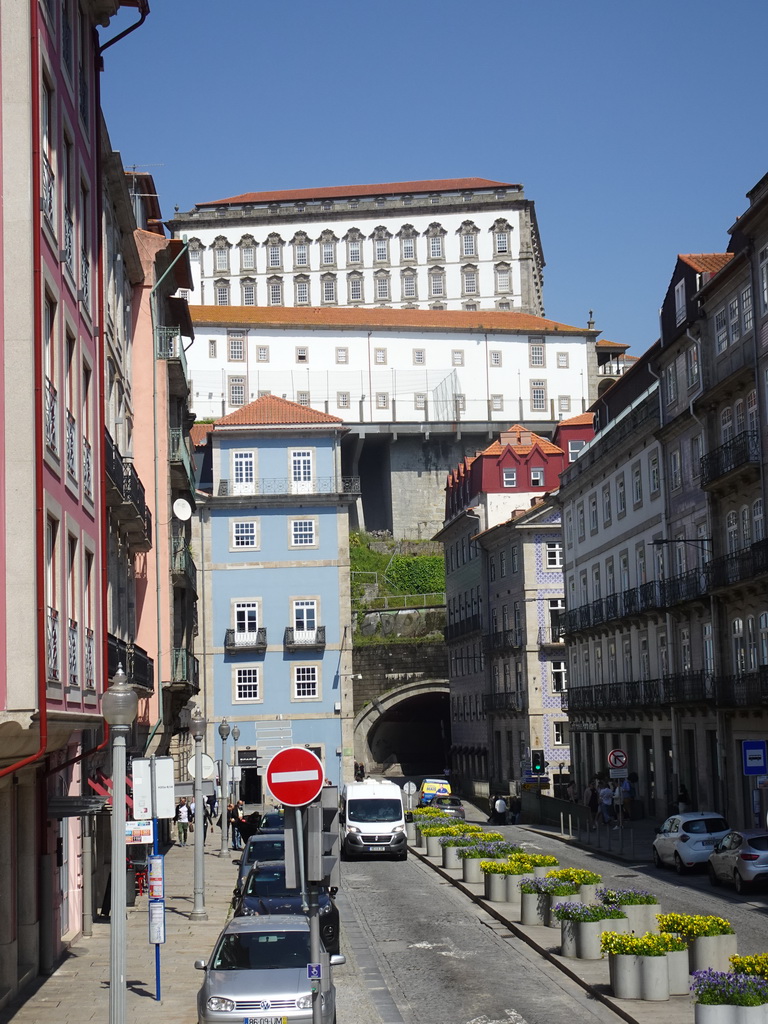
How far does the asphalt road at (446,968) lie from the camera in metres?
17.8

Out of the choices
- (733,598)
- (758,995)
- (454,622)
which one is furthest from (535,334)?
(758,995)

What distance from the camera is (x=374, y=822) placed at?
4353 cm

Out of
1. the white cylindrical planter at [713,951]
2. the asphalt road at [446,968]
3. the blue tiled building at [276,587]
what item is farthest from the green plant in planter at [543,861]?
the blue tiled building at [276,587]

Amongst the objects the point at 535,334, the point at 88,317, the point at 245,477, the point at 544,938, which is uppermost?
the point at 535,334

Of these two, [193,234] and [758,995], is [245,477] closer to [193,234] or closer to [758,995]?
[758,995]

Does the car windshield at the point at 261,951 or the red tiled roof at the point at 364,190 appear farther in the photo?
the red tiled roof at the point at 364,190

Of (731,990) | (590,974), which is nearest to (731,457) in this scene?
(590,974)

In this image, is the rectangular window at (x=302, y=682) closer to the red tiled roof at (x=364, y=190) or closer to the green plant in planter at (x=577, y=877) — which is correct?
the green plant in planter at (x=577, y=877)

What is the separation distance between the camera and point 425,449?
388 feet

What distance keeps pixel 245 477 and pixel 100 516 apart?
161 feet

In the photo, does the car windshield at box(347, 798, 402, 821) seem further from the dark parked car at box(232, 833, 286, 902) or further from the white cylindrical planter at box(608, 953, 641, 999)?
the white cylindrical planter at box(608, 953, 641, 999)

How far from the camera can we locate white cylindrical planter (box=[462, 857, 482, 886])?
3374 centimetres

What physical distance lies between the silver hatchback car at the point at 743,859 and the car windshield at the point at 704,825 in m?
4.36

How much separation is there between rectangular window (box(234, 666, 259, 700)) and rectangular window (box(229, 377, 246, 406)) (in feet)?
153
